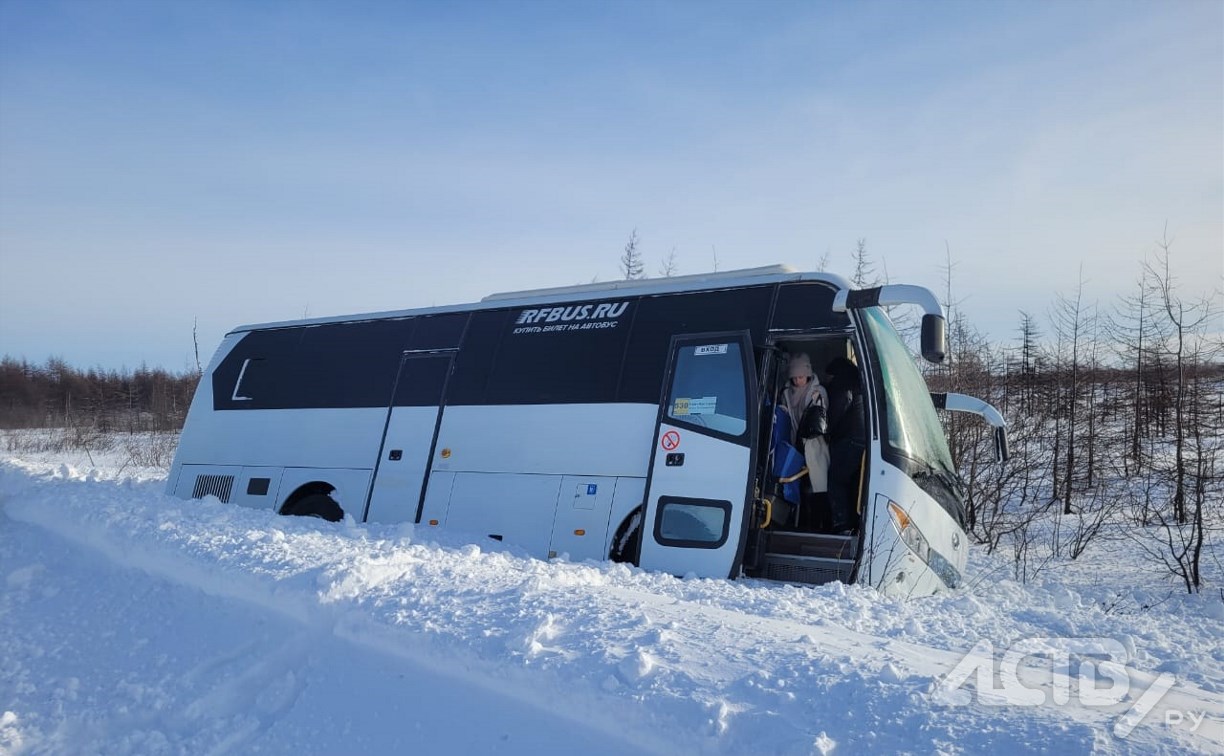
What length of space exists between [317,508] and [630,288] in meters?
4.57

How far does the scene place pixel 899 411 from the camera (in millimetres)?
7102

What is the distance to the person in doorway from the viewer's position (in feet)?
24.4

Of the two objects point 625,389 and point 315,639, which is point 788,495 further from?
point 315,639

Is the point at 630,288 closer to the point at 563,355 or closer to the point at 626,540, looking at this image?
the point at 563,355

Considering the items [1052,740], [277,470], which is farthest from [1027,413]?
[1052,740]

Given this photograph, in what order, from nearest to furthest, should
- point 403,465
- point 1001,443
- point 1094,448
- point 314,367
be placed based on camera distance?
point 1001,443, point 403,465, point 314,367, point 1094,448

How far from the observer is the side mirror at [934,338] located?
6.62 m

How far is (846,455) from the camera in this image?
7.39m

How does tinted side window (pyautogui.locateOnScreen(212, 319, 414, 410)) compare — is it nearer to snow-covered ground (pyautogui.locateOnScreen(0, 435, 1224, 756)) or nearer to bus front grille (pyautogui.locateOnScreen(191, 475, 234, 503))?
bus front grille (pyautogui.locateOnScreen(191, 475, 234, 503))

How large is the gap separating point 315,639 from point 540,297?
17.5 feet

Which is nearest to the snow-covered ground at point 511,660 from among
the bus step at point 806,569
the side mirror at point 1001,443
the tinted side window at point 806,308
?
the bus step at point 806,569

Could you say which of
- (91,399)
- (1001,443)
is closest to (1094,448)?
(1001,443)

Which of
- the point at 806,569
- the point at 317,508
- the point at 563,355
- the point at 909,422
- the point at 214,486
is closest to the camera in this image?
the point at 806,569

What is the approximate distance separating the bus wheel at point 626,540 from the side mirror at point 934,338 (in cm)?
285
